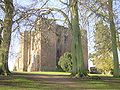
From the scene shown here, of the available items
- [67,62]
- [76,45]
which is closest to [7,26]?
[76,45]

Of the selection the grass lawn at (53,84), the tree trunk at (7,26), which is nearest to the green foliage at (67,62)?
the tree trunk at (7,26)

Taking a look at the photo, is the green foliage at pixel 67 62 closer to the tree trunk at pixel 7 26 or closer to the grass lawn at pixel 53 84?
the tree trunk at pixel 7 26

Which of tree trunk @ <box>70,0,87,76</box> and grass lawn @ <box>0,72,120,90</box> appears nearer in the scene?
grass lawn @ <box>0,72,120,90</box>

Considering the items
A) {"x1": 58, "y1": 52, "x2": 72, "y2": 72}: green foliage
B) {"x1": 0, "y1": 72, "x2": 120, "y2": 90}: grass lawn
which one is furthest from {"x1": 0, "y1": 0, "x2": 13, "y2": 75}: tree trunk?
{"x1": 58, "y1": 52, "x2": 72, "y2": 72}: green foliage

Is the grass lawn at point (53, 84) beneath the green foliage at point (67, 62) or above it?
beneath

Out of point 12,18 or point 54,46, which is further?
point 54,46

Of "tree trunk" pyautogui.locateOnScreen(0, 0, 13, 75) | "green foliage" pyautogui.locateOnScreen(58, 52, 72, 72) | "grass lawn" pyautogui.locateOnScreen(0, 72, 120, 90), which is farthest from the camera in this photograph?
"green foliage" pyautogui.locateOnScreen(58, 52, 72, 72)

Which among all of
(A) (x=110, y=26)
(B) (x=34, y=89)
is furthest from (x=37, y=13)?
(B) (x=34, y=89)

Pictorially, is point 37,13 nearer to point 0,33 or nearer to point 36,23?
point 36,23

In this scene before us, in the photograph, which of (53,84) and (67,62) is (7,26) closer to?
(53,84)

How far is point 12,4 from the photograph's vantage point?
91.3 ft

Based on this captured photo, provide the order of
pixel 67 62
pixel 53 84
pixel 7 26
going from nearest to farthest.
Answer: pixel 53 84 → pixel 7 26 → pixel 67 62

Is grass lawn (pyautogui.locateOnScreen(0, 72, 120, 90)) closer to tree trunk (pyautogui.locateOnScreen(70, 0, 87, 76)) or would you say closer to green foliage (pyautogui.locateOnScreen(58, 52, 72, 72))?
tree trunk (pyautogui.locateOnScreen(70, 0, 87, 76))

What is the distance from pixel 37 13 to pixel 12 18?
4.31 meters
